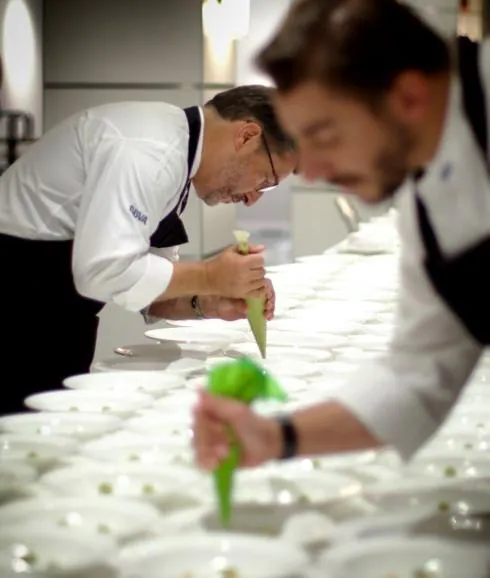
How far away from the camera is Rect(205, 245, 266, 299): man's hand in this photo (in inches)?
93.1

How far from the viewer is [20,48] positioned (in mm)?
5438

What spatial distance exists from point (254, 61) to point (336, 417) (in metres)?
0.45

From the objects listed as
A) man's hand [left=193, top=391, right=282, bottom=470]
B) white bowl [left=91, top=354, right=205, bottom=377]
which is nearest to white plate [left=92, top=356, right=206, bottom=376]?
white bowl [left=91, top=354, right=205, bottom=377]

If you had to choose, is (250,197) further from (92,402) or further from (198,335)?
(92,402)

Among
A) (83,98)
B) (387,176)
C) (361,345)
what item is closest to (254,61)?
(387,176)

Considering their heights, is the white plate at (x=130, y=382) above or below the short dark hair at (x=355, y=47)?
below

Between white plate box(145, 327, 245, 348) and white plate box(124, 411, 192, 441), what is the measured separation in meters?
0.77

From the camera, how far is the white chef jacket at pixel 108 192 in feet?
7.34

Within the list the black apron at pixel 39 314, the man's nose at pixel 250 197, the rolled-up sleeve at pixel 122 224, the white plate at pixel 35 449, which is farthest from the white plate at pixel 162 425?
the man's nose at pixel 250 197

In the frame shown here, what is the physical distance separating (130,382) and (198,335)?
0.63m

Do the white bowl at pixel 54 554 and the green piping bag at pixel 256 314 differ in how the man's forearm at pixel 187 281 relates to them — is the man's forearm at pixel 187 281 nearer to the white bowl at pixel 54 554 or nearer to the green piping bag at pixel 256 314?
the green piping bag at pixel 256 314

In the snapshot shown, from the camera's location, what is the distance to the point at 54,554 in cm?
112

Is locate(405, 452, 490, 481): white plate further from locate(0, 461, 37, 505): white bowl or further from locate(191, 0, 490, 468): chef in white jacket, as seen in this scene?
locate(0, 461, 37, 505): white bowl

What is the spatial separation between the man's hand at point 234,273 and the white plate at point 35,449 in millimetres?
863
